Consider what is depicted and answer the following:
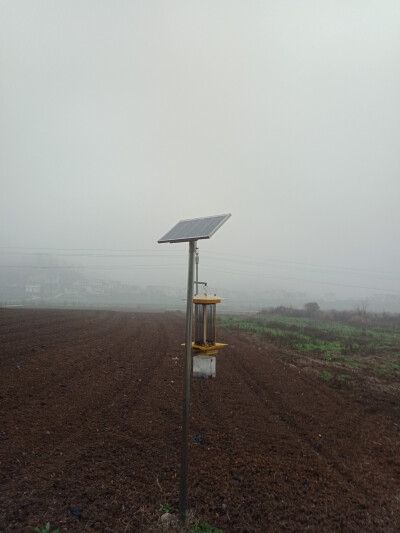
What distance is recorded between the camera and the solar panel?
391cm

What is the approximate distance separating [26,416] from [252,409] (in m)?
5.15

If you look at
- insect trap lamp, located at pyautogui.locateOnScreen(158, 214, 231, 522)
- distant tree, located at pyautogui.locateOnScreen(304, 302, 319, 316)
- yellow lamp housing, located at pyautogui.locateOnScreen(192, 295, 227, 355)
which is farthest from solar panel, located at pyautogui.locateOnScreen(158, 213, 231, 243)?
distant tree, located at pyautogui.locateOnScreen(304, 302, 319, 316)

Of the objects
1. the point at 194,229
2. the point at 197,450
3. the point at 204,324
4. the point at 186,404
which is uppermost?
the point at 194,229

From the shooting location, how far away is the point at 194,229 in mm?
4316

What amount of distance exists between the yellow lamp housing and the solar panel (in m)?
1.22

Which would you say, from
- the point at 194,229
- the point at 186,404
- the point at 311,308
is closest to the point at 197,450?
the point at 186,404

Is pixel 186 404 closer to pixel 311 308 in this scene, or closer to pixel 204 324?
pixel 204 324

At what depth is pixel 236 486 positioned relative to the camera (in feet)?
15.9

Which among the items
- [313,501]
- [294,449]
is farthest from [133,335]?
[313,501]

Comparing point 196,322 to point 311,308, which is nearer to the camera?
point 196,322

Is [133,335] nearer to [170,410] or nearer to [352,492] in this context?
[170,410]

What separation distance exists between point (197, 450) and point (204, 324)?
2.43m

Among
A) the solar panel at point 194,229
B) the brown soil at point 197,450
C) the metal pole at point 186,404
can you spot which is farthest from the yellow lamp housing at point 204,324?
the brown soil at point 197,450

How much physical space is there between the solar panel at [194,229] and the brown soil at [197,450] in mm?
3575
